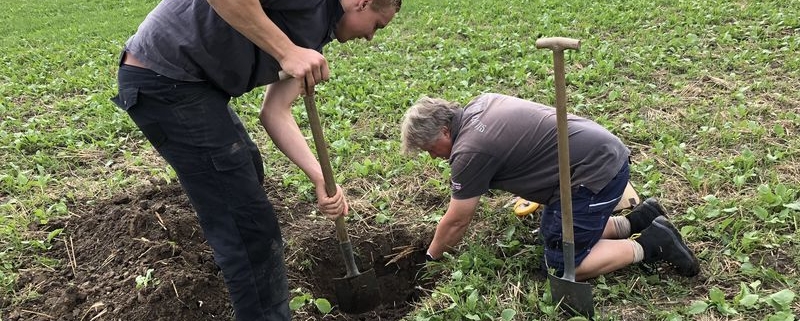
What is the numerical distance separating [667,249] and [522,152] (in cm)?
83

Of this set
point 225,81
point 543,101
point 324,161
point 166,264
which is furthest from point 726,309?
point 543,101

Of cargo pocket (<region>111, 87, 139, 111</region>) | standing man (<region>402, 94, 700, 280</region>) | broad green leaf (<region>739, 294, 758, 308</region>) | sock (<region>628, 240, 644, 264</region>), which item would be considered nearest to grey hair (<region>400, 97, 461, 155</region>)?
standing man (<region>402, 94, 700, 280</region>)

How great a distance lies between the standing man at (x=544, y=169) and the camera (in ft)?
10.0

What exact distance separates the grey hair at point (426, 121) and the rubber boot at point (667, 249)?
1.12 metres

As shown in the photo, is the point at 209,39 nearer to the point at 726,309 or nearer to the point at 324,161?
the point at 324,161

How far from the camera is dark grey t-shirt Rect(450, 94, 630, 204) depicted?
10.0 ft

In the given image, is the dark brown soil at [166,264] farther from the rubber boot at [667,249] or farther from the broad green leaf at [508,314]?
the rubber boot at [667,249]

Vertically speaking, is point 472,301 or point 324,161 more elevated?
point 324,161

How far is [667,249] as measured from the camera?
306 centimetres

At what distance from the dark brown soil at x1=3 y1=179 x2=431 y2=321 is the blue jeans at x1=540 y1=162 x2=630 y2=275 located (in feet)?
2.40

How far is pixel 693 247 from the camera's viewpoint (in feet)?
10.7

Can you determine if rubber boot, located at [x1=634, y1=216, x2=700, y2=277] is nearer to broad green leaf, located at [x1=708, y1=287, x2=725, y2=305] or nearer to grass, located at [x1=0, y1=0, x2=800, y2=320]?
grass, located at [x1=0, y1=0, x2=800, y2=320]

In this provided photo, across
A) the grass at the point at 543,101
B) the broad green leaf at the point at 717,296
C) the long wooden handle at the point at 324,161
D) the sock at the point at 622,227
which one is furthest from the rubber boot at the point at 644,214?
the long wooden handle at the point at 324,161

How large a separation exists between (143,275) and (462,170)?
170cm
